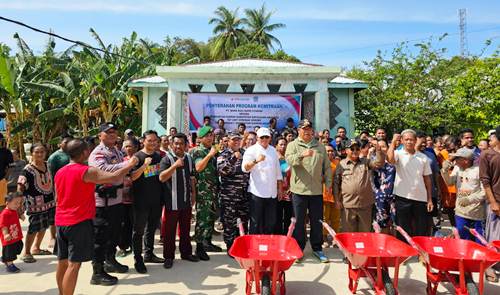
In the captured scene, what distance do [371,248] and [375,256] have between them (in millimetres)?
648

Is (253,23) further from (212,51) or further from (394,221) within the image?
(394,221)

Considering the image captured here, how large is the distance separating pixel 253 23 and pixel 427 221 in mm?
32988

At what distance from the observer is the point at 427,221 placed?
15.3ft

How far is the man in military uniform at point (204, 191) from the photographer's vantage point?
4922 millimetres

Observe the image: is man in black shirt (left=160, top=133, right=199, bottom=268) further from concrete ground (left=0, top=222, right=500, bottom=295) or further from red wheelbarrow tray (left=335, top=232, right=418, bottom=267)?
red wheelbarrow tray (left=335, top=232, right=418, bottom=267)

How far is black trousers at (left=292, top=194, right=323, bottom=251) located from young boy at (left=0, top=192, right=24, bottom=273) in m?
3.51

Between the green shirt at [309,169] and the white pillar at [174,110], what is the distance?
524 centimetres

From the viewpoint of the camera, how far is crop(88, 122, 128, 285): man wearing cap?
3.98 m

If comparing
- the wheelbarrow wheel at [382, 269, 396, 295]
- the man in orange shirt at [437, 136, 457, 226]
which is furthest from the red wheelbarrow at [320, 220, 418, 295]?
the man in orange shirt at [437, 136, 457, 226]

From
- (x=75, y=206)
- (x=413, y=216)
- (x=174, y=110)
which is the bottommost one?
(x=413, y=216)

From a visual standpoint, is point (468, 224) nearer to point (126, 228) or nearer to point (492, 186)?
point (492, 186)

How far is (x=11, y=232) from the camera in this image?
442 cm

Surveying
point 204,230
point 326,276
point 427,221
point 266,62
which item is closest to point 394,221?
point 427,221

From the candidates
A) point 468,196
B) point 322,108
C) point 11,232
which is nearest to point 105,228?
point 11,232
